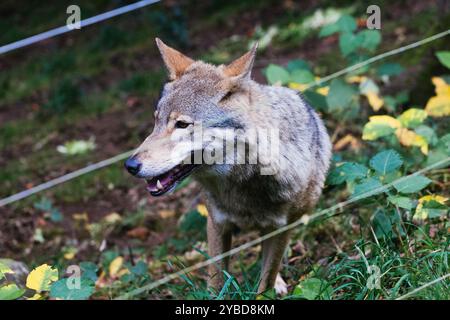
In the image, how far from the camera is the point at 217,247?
13.8 ft

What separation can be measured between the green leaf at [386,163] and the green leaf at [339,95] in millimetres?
1216

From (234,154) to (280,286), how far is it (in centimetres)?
123

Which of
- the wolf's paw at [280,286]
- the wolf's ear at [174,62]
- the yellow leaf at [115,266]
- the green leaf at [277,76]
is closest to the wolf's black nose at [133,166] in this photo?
the wolf's ear at [174,62]

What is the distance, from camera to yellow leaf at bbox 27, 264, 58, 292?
317cm

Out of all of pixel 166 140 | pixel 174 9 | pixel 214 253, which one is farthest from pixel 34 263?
pixel 174 9

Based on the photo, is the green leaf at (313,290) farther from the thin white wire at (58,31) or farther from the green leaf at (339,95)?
Result: the thin white wire at (58,31)

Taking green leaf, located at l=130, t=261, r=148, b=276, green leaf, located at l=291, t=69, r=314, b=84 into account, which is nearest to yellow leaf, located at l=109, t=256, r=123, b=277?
green leaf, located at l=130, t=261, r=148, b=276

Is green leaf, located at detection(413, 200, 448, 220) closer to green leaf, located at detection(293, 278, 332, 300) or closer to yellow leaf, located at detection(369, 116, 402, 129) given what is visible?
yellow leaf, located at detection(369, 116, 402, 129)

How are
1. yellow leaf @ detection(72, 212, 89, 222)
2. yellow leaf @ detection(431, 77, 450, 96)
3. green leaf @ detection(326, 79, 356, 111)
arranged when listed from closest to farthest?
yellow leaf @ detection(431, 77, 450, 96) → green leaf @ detection(326, 79, 356, 111) → yellow leaf @ detection(72, 212, 89, 222)

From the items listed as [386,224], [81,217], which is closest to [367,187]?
[386,224]

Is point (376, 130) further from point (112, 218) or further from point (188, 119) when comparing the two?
point (112, 218)

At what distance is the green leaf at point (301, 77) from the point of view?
5.05 metres

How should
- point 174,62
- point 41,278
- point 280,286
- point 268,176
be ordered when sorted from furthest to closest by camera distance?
point 280,286, point 174,62, point 268,176, point 41,278

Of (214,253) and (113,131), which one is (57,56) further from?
(214,253)
